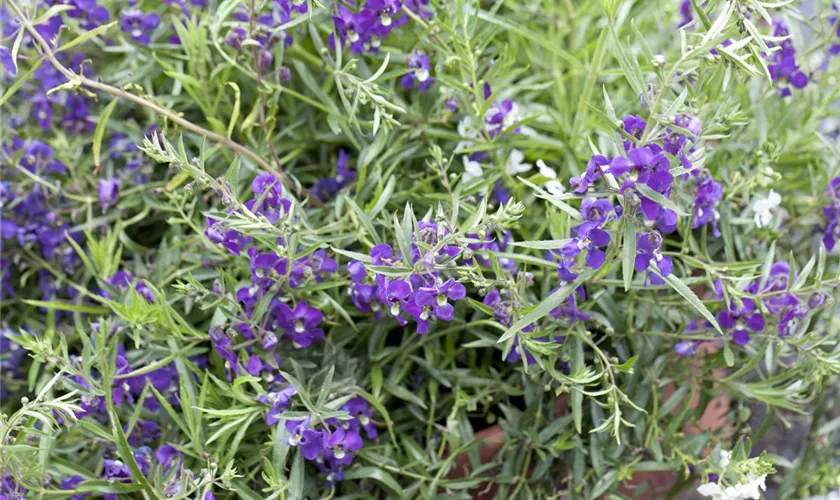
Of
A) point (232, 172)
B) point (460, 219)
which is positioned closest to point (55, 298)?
point (232, 172)

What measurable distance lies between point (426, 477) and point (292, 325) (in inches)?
10.2

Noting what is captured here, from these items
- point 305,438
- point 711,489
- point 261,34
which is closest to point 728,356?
point 711,489

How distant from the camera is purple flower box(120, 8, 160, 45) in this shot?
1.30 meters

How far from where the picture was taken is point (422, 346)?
1.22 meters

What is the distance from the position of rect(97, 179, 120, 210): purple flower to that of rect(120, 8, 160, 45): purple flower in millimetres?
221

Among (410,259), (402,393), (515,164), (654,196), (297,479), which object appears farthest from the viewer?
(515,164)

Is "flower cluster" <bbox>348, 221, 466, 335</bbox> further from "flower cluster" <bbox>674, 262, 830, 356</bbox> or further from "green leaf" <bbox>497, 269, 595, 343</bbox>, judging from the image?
"flower cluster" <bbox>674, 262, 830, 356</bbox>

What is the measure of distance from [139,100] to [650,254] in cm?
63

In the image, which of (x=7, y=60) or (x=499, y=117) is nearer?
(x=7, y=60)

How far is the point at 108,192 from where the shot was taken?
4.19 ft

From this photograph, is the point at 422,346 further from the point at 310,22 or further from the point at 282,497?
the point at 310,22

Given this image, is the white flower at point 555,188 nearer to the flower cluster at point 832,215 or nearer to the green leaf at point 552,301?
the green leaf at point 552,301

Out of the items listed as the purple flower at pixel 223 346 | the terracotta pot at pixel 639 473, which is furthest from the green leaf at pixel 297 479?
the terracotta pot at pixel 639 473

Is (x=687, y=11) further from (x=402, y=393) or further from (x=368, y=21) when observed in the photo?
(x=402, y=393)
